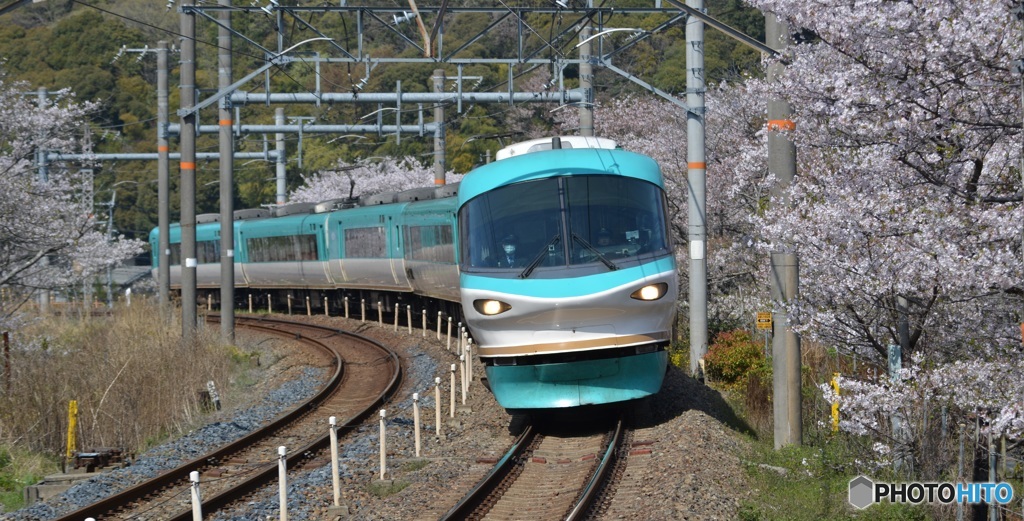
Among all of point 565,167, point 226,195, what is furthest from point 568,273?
point 226,195

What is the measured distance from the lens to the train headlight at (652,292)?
11922 mm

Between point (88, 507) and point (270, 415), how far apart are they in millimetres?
6215

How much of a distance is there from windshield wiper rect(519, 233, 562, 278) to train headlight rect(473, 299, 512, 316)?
1.15ft

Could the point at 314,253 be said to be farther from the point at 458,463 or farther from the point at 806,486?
the point at 806,486

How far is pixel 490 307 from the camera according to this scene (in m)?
12.1

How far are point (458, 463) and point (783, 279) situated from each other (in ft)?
12.5

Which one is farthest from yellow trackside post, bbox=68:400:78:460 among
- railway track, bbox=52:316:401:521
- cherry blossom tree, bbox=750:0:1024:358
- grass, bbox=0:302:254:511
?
cherry blossom tree, bbox=750:0:1024:358

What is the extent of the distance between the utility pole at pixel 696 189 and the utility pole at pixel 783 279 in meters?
5.05

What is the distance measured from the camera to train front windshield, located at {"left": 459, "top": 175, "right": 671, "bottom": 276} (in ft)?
39.9

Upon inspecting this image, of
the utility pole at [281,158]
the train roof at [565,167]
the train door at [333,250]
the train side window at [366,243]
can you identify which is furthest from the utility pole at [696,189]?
the utility pole at [281,158]

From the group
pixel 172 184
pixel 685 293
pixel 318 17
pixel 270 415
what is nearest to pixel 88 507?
pixel 270 415

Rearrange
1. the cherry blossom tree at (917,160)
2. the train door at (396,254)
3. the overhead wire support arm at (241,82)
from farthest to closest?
the train door at (396,254), the overhead wire support arm at (241,82), the cherry blossom tree at (917,160)

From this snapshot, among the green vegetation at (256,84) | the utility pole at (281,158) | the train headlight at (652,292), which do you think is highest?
the green vegetation at (256,84)

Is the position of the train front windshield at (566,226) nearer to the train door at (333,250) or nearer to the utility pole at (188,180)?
the utility pole at (188,180)
